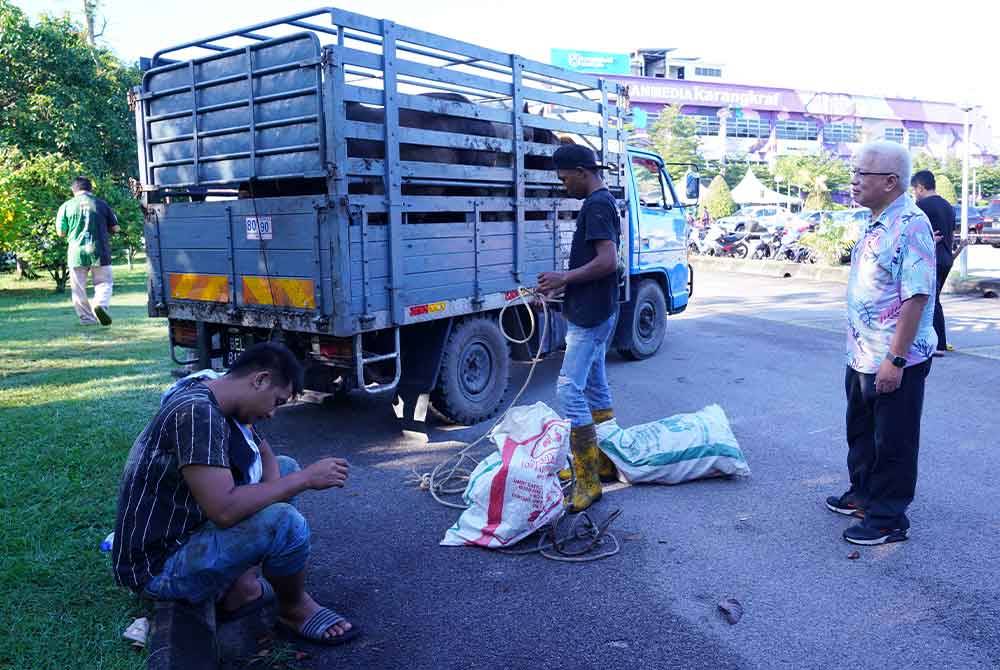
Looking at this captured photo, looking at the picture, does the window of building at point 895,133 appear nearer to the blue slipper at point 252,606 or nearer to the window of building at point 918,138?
the window of building at point 918,138

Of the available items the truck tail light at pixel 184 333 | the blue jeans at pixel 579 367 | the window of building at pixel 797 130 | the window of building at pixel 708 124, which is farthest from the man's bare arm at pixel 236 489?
the window of building at pixel 797 130

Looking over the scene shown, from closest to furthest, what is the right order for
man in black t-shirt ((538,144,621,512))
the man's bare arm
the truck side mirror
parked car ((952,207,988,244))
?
the man's bare arm → man in black t-shirt ((538,144,621,512)) → the truck side mirror → parked car ((952,207,988,244))

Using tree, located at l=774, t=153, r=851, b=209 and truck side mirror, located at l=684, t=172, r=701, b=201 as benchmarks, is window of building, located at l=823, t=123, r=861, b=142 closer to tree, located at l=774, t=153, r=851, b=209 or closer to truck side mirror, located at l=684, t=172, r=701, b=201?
tree, located at l=774, t=153, r=851, b=209

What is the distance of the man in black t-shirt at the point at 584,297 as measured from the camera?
15.1 ft

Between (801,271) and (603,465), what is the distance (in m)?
15.9

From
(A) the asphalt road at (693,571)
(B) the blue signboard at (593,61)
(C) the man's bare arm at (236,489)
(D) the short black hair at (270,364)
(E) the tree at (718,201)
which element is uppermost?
(B) the blue signboard at (593,61)

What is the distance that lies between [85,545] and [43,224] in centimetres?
1267

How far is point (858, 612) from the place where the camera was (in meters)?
3.47

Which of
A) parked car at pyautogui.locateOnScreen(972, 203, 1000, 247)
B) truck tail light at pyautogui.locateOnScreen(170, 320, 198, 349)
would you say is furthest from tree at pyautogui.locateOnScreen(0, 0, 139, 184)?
parked car at pyautogui.locateOnScreen(972, 203, 1000, 247)

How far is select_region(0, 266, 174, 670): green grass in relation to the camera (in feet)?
10.1

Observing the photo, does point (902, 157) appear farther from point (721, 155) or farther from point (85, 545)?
point (721, 155)

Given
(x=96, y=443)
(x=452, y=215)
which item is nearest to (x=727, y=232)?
(x=452, y=215)

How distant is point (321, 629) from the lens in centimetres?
324

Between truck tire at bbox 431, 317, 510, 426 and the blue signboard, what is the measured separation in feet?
159
